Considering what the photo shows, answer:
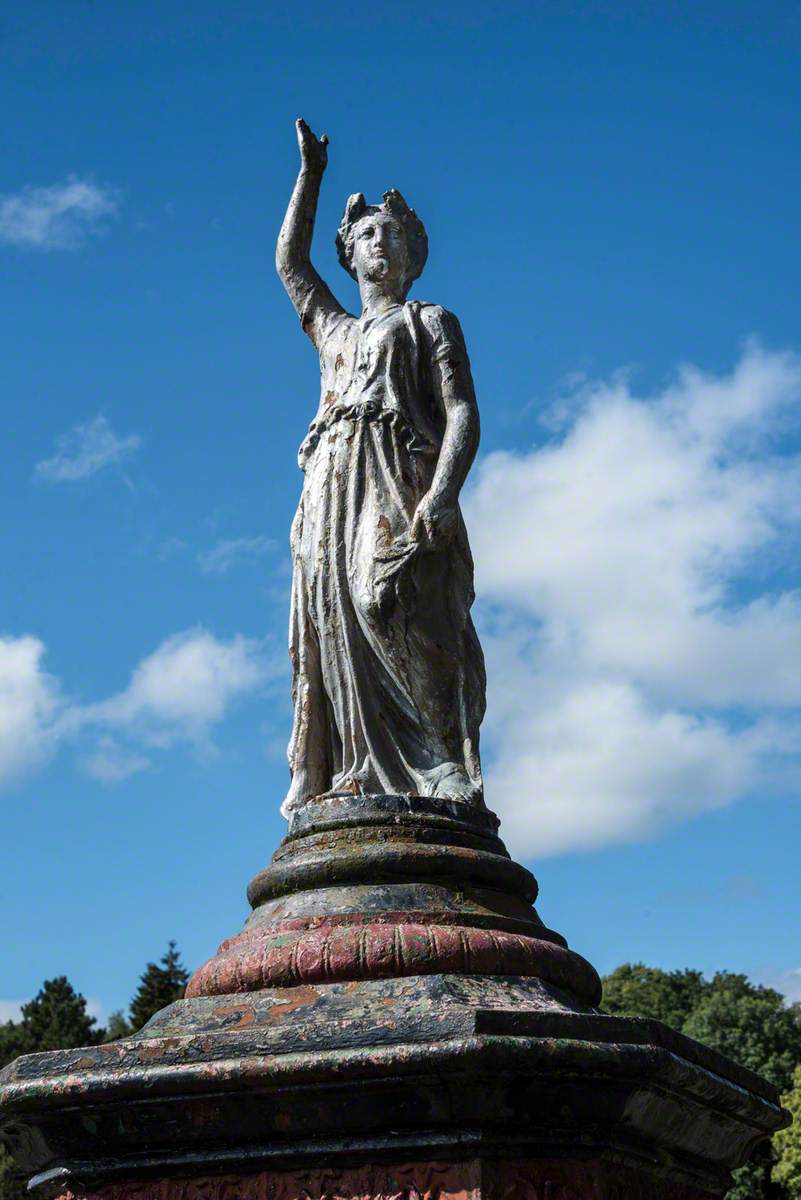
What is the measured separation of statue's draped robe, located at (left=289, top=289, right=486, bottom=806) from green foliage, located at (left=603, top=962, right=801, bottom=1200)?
94.3 feet

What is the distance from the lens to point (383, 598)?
7152 millimetres

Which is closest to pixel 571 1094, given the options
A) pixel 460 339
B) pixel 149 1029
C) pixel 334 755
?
pixel 149 1029

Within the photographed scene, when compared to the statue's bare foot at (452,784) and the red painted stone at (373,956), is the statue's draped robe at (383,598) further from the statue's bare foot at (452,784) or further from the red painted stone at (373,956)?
the red painted stone at (373,956)

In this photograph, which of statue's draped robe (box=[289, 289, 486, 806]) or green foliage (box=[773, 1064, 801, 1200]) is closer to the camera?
statue's draped robe (box=[289, 289, 486, 806])

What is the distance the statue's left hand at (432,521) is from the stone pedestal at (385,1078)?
1607 millimetres

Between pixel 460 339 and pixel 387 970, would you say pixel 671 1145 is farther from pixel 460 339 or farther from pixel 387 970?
pixel 460 339

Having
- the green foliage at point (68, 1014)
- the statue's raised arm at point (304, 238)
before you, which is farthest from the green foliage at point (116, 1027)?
the statue's raised arm at point (304, 238)

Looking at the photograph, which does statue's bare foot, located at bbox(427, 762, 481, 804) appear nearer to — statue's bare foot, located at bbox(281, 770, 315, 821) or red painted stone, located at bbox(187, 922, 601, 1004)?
statue's bare foot, located at bbox(281, 770, 315, 821)

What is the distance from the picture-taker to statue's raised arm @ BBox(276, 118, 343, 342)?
8547 mm

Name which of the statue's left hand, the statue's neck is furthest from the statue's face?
the statue's left hand

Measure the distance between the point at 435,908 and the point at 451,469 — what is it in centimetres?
234

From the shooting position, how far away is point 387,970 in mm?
5809

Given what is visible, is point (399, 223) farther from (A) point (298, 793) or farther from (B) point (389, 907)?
(B) point (389, 907)

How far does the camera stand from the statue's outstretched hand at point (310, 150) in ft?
28.3
